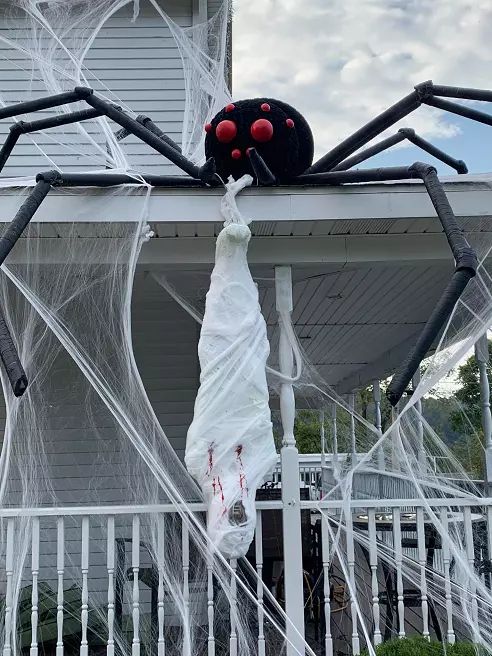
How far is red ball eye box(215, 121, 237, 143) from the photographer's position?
429 centimetres

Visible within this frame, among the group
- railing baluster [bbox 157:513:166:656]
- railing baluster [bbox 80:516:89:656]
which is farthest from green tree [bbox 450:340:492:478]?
railing baluster [bbox 80:516:89:656]

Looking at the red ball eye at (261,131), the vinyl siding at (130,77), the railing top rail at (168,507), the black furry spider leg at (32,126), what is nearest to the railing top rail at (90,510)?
the railing top rail at (168,507)

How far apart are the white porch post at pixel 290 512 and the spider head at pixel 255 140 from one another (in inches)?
32.6

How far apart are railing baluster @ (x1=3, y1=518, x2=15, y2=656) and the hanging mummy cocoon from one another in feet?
3.91

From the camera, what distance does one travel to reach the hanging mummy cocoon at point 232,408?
3.34 meters

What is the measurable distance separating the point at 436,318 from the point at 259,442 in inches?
46.6

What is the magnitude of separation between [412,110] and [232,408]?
7.12 ft

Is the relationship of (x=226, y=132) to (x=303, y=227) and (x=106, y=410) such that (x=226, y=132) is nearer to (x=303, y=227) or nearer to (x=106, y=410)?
(x=303, y=227)

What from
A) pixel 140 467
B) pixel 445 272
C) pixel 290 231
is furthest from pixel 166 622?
pixel 445 272

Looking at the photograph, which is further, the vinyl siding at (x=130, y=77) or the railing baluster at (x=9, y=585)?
the vinyl siding at (x=130, y=77)

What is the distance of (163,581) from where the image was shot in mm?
3801

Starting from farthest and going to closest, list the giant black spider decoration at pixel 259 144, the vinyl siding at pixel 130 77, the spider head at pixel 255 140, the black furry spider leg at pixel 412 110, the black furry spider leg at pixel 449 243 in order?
the vinyl siding at pixel 130 77, the spider head at pixel 255 140, the black furry spider leg at pixel 412 110, the giant black spider decoration at pixel 259 144, the black furry spider leg at pixel 449 243

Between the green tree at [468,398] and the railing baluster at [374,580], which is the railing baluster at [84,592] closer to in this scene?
the railing baluster at [374,580]

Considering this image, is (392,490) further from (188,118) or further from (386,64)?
(386,64)
